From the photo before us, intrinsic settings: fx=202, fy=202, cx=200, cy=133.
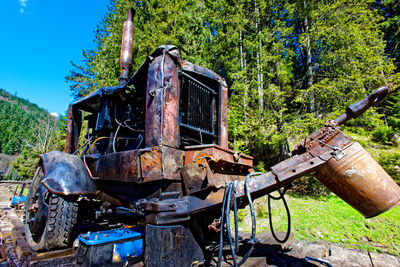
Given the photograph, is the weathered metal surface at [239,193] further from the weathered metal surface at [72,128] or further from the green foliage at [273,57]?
the green foliage at [273,57]

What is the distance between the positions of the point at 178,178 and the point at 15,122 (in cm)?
8954

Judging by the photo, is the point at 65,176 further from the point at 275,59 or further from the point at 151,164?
the point at 275,59

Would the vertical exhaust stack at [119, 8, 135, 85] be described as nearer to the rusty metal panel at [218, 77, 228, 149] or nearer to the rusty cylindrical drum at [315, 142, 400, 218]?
the rusty metal panel at [218, 77, 228, 149]

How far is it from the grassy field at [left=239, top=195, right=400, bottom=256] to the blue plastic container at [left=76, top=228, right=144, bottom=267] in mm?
3162

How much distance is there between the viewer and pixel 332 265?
262 centimetres

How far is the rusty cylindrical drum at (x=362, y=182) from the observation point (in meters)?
1.70

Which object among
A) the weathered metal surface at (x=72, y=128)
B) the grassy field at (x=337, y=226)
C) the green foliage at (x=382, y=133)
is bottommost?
the grassy field at (x=337, y=226)

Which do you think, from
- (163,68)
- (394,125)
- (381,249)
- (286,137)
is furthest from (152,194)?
(394,125)

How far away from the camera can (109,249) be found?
2145 mm

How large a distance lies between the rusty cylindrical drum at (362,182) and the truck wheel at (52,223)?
327 cm

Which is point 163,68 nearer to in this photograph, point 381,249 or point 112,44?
point 381,249

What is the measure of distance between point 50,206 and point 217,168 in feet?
7.84

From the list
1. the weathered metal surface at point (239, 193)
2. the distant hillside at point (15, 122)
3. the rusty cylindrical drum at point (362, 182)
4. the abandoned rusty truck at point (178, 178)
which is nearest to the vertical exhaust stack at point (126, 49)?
the abandoned rusty truck at point (178, 178)

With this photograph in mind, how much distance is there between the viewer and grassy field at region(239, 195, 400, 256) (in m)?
3.86
